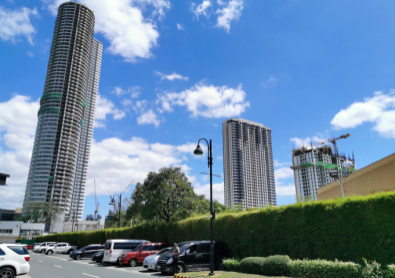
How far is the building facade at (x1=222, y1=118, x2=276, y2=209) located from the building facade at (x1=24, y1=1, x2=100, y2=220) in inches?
3743

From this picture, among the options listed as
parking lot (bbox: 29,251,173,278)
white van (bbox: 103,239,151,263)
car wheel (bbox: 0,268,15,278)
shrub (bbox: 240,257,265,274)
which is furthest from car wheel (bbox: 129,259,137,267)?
car wheel (bbox: 0,268,15,278)

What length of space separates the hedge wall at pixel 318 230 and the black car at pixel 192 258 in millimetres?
1723

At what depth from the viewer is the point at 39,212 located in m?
119

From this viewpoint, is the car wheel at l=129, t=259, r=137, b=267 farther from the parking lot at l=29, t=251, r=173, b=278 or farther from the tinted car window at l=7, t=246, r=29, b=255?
the tinted car window at l=7, t=246, r=29, b=255

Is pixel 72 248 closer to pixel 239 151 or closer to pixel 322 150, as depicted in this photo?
pixel 239 151

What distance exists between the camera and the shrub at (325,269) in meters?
12.1

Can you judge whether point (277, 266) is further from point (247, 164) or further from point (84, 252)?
point (247, 164)

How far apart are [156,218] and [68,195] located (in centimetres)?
14680

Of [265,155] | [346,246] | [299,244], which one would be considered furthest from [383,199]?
[265,155]

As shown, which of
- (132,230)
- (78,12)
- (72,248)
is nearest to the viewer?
(132,230)

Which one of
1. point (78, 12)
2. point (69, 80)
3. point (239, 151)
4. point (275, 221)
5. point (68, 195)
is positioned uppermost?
point (78, 12)

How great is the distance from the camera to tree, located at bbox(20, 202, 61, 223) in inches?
4596

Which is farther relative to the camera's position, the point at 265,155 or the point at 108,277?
the point at 265,155

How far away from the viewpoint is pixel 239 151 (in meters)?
184
